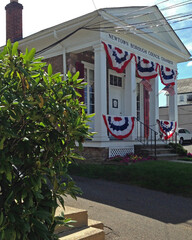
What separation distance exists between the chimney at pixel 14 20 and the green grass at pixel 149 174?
7.16 meters

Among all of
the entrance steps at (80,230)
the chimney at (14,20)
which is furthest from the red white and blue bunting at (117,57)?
the entrance steps at (80,230)

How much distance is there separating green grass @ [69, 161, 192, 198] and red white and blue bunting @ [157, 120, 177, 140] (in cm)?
335

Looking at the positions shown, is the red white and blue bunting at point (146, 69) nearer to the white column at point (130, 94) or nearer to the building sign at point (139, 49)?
the building sign at point (139, 49)

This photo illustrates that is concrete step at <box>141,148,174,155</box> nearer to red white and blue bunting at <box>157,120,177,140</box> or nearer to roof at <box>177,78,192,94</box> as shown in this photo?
red white and blue bunting at <box>157,120,177,140</box>

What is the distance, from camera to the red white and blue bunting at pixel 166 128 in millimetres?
11297

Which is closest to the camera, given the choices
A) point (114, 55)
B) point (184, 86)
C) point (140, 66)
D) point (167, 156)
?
point (114, 55)

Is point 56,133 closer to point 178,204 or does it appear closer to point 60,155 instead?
point 60,155

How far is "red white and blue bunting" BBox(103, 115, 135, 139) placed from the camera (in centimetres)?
902

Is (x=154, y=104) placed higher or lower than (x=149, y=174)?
higher

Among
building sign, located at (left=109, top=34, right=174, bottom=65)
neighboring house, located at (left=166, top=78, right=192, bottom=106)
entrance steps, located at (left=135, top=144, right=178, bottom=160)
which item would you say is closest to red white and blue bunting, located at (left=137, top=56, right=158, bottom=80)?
building sign, located at (left=109, top=34, right=174, bottom=65)

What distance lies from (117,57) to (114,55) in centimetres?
15

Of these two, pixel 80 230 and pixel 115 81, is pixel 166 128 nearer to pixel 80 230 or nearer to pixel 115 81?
pixel 115 81

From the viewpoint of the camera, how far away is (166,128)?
37.9ft

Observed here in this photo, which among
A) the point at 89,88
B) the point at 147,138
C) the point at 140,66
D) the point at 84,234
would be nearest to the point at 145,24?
the point at 140,66
